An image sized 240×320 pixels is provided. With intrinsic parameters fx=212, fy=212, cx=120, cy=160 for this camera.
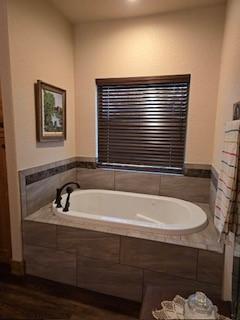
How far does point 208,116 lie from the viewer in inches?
94.2

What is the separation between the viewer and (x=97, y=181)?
2.87m

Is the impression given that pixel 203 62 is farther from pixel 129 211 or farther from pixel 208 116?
pixel 129 211

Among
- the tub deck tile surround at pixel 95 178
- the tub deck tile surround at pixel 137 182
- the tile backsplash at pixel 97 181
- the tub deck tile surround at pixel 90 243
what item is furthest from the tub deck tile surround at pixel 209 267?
the tub deck tile surround at pixel 95 178

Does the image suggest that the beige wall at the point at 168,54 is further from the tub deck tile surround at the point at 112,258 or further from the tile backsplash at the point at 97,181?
the tub deck tile surround at the point at 112,258

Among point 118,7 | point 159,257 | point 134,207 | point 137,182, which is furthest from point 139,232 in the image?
point 118,7

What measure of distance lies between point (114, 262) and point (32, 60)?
6.56 ft

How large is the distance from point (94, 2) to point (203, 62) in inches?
51.2

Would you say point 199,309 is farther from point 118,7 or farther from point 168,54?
point 118,7

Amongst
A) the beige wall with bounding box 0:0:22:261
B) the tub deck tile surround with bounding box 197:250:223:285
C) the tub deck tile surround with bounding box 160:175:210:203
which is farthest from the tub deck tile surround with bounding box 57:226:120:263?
the tub deck tile surround with bounding box 160:175:210:203

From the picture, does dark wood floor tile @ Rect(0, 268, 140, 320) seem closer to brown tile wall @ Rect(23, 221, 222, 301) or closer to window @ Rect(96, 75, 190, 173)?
brown tile wall @ Rect(23, 221, 222, 301)

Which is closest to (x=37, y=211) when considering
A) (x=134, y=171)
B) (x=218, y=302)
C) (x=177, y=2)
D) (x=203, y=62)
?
(x=134, y=171)

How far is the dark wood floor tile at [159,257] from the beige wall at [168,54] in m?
1.21

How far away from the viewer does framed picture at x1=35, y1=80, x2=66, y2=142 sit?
6.95 ft

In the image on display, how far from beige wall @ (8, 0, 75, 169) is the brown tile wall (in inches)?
30.3
